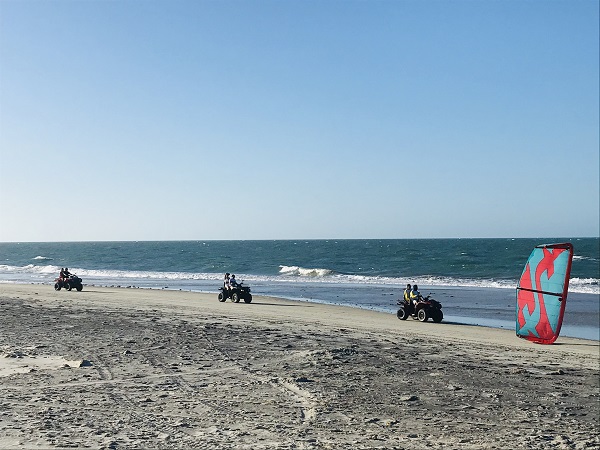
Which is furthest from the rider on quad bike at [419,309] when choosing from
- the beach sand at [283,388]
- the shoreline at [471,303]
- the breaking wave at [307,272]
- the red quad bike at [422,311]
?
the breaking wave at [307,272]

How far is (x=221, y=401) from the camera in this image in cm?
902

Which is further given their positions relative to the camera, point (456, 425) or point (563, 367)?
point (563, 367)

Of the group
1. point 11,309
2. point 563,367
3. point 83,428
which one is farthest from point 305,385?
point 11,309

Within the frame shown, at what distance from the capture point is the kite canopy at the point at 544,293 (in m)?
15.0

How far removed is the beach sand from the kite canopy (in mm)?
443

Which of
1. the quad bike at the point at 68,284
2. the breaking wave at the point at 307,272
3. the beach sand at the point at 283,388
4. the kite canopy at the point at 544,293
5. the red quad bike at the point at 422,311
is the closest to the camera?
the beach sand at the point at 283,388

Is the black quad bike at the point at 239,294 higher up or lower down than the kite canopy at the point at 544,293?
lower down

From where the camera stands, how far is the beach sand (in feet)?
24.9

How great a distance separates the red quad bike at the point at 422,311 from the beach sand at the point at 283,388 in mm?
3611

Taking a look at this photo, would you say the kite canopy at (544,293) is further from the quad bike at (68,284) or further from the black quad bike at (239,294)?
the quad bike at (68,284)

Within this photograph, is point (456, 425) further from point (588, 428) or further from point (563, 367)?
point (563, 367)

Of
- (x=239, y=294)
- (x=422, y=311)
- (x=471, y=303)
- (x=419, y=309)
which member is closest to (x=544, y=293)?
(x=422, y=311)

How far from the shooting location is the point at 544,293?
609 inches

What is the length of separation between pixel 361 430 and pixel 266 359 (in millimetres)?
4673
